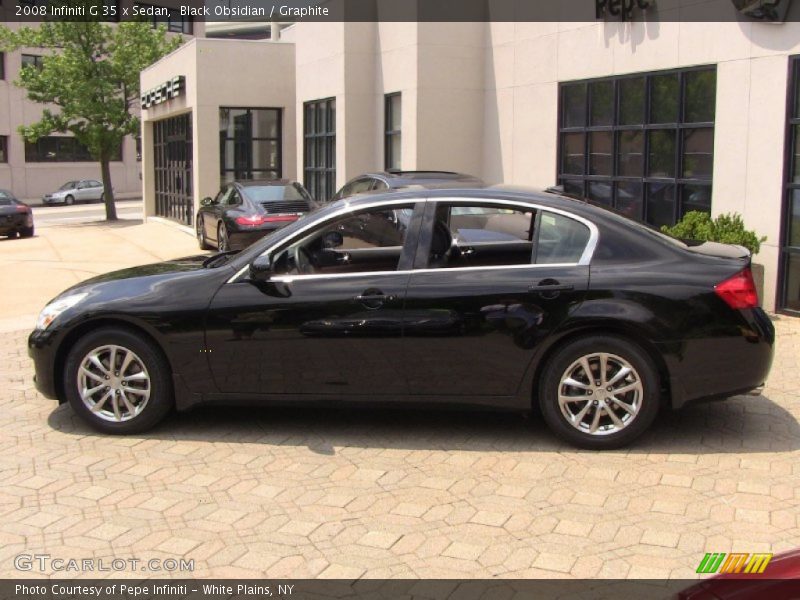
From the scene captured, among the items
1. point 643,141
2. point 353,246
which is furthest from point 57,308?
point 643,141

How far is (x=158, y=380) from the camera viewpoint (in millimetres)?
5660

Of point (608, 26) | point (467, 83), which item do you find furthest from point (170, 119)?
point (608, 26)

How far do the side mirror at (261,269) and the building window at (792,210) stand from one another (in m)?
6.41

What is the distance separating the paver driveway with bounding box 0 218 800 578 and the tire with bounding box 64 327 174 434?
0.45 ft

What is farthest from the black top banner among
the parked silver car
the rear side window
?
the parked silver car

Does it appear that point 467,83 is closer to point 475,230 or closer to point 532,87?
point 532,87

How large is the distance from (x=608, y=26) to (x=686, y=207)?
2867 mm

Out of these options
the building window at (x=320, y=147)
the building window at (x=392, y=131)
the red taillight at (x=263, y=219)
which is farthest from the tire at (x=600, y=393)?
the building window at (x=320, y=147)

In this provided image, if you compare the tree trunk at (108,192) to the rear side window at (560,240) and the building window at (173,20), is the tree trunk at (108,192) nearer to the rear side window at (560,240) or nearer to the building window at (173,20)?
the building window at (173,20)

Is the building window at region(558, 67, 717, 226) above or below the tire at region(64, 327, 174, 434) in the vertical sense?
above

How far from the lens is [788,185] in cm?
955

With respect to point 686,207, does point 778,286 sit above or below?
below

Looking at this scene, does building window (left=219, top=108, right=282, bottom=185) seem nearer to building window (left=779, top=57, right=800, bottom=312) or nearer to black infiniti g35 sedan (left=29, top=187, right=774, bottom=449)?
building window (left=779, top=57, right=800, bottom=312)

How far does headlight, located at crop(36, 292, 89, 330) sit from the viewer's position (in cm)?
577
